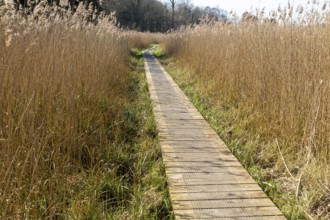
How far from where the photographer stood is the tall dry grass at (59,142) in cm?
195

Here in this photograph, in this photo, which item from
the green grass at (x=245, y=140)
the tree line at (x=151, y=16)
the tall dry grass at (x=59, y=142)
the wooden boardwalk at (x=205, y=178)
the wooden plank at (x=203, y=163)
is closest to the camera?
the tall dry grass at (x=59, y=142)

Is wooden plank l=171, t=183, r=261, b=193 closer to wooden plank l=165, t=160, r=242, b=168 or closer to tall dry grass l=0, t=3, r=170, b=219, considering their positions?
tall dry grass l=0, t=3, r=170, b=219

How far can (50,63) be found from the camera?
2.63 metres

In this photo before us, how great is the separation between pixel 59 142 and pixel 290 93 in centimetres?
216

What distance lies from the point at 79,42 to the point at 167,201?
2374 mm

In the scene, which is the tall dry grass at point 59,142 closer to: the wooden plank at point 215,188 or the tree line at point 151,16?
the wooden plank at point 215,188

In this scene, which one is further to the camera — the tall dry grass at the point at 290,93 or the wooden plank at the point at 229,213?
the tall dry grass at the point at 290,93

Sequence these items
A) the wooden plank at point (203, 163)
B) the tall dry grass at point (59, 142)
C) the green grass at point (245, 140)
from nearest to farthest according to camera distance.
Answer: the tall dry grass at point (59, 142) → the green grass at point (245, 140) → the wooden plank at point (203, 163)

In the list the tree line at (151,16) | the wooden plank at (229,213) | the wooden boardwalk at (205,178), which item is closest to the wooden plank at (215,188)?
the wooden boardwalk at (205,178)

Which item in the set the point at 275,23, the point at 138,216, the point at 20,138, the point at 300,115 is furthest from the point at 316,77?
the point at 20,138

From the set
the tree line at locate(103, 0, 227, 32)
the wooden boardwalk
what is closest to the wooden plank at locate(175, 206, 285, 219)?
the wooden boardwalk

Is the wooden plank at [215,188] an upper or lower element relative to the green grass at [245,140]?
upper

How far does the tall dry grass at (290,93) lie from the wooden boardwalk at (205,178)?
1.09ft

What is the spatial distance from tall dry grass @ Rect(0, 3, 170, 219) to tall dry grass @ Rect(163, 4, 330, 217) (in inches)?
44.1
